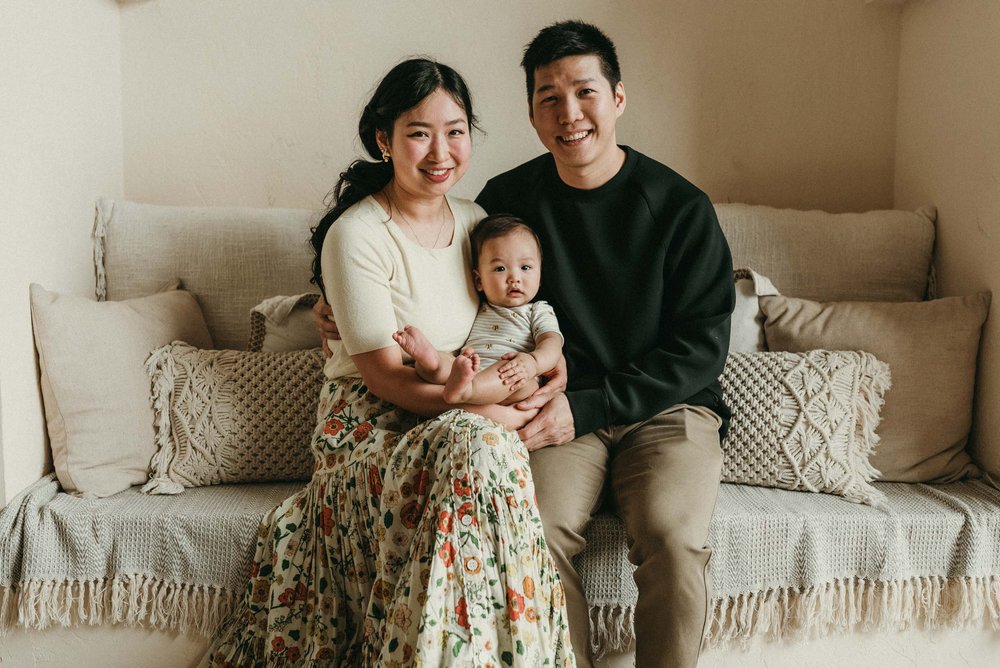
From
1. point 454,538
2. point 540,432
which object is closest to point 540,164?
point 540,432

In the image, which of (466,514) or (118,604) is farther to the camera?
(118,604)

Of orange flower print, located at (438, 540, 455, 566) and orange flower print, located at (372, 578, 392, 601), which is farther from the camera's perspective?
orange flower print, located at (372, 578, 392, 601)

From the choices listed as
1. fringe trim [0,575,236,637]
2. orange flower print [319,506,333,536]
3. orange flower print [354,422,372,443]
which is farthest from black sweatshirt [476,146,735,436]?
fringe trim [0,575,236,637]

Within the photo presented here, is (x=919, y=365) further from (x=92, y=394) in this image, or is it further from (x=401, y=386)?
(x=92, y=394)

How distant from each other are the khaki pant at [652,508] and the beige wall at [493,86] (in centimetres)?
98

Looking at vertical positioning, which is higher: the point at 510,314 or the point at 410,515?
the point at 510,314

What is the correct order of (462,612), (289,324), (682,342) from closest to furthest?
1. (462,612)
2. (682,342)
3. (289,324)

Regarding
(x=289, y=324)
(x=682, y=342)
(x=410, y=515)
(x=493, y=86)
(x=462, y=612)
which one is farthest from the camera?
(x=493, y=86)

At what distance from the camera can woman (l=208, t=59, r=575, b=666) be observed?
50.2 inches

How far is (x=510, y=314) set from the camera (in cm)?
167

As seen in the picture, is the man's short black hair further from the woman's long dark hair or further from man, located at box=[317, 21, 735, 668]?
the woman's long dark hair

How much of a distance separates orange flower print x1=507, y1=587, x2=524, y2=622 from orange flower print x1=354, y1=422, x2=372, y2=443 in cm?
43

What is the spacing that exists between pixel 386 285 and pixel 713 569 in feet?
2.81

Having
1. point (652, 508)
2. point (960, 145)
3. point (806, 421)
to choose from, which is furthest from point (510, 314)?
point (960, 145)
